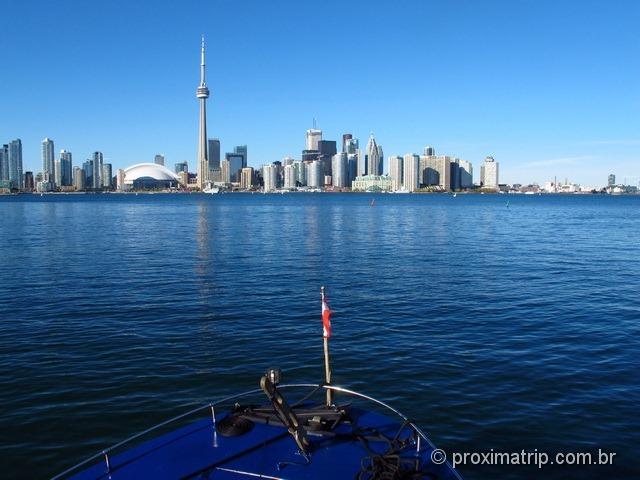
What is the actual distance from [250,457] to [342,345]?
15.4 m

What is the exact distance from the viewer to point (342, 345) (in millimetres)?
25078

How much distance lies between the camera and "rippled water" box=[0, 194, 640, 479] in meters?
16.6

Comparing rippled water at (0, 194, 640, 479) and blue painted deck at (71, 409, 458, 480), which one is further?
rippled water at (0, 194, 640, 479)

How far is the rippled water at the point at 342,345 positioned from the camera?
16.6 meters

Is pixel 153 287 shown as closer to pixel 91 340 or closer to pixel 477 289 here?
pixel 91 340

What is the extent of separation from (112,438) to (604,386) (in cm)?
1645

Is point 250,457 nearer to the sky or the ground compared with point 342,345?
nearer to the sky

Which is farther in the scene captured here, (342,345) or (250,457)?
(342,345)

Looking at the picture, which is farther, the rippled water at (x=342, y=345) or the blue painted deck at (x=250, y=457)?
the rippled water at (x=342, y=345)

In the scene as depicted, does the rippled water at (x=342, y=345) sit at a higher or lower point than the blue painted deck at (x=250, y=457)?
lower

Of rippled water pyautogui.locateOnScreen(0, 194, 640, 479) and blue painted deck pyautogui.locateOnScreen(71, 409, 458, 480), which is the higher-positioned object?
blue painted deck pyautogui.locateOnScreen(71, 409, 458, 480)

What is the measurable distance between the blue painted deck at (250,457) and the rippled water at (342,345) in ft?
18.0

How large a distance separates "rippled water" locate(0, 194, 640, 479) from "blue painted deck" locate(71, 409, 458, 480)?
549 cm

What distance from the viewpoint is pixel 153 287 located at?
3903 cm
